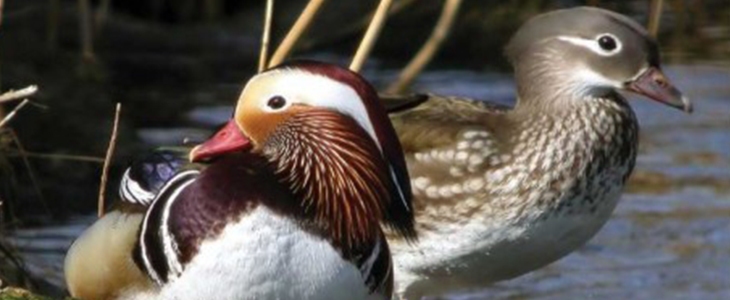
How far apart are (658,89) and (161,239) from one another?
246 cm

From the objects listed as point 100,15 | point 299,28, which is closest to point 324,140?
point 299,28

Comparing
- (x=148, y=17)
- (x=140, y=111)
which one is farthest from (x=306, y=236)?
(x=148, y=17)

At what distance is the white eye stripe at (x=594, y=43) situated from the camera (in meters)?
6.91

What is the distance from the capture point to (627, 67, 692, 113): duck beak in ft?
22.2

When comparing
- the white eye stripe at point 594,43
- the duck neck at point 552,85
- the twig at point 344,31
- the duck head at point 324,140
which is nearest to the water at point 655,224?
the twig at point 344,31

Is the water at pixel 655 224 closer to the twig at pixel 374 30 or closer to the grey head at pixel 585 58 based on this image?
the grey head at pixel 585 58

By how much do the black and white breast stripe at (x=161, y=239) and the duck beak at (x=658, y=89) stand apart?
223 centimetres

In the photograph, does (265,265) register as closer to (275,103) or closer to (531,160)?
(275,103)

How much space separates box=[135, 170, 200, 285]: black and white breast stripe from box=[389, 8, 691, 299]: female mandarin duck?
157 centimetres

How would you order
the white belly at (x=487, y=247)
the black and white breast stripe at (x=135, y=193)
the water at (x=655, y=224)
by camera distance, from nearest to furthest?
the black and white breast stripe at (x=135, y=193)
the white belly at (x=487, y=247)
the water at (x=655, y=224)

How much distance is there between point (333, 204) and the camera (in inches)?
192

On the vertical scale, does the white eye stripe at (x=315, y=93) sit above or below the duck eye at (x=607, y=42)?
above

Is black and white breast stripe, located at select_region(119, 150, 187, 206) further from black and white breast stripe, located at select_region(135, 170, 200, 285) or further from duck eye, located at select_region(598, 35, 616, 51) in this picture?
duck eye, located at select_region(598, 35, 616, 51)

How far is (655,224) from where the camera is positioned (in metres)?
8.73
